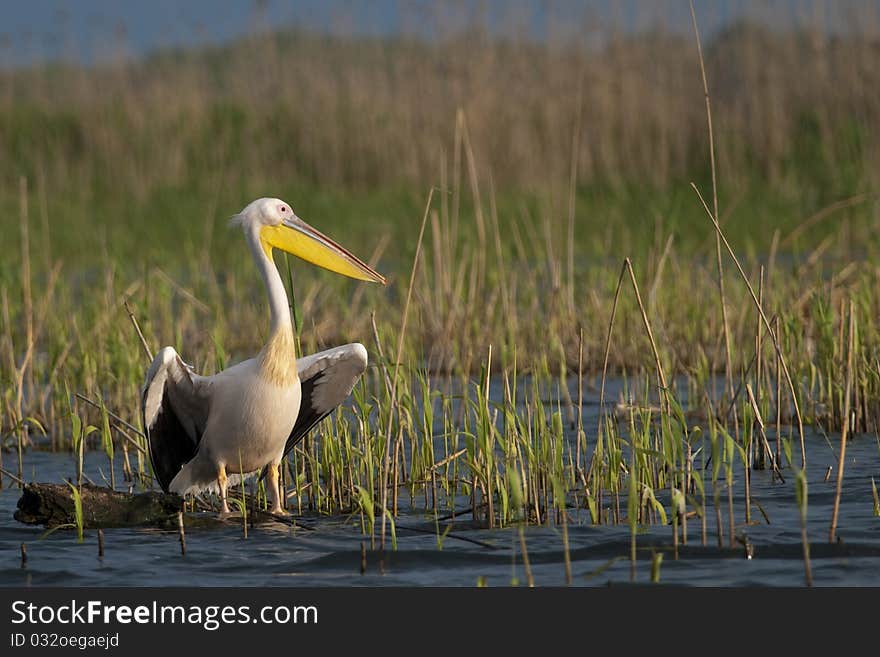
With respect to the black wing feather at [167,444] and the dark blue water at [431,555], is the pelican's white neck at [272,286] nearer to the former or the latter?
the black wing feather at [167,444]

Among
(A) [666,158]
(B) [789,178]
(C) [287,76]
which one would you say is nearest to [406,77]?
(C) [287,76]

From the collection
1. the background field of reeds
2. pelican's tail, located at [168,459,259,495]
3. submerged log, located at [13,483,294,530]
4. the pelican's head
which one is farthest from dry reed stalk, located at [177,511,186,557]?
the background field of reeds

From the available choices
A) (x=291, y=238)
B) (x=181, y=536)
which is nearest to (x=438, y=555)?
(x=181, y=536)

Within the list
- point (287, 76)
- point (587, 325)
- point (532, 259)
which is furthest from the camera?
point (287, 76)

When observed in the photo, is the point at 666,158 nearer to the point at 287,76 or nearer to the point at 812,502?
the point at 287,76

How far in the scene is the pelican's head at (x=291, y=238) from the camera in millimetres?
5176

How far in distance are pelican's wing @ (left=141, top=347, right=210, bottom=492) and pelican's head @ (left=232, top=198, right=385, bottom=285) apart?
0.54 metres

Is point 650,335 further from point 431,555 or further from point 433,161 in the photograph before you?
point 433,161

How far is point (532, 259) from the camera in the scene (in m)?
12.3

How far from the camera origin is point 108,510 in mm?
4859

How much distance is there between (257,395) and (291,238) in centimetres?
64

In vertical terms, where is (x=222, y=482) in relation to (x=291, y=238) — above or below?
below

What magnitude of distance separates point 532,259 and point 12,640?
893 cm

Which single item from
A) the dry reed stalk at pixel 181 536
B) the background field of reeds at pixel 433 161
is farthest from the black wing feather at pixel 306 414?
the background field of reeds at pixel 433 161
